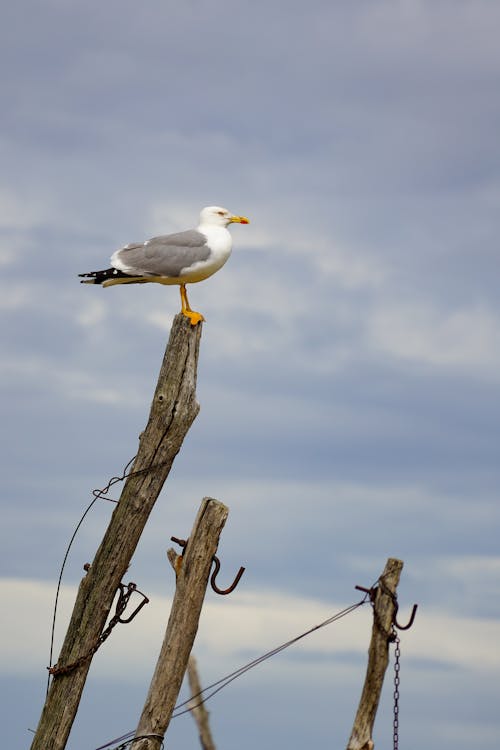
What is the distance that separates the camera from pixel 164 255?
934 cm

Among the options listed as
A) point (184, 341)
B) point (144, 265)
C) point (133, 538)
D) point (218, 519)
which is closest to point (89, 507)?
point (133, 538)

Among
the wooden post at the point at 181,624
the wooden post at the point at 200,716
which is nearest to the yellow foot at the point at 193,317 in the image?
the wooden post at the point at 181,624

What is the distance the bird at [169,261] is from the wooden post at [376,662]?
10.4ft

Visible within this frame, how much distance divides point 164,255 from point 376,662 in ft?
13.8

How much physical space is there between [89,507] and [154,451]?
778mm

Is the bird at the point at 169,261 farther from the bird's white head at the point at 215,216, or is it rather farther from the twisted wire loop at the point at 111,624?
the twisted wire loop at the point at 111,624

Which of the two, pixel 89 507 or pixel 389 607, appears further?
pixel 389 607

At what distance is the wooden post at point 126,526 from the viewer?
7.95 meters

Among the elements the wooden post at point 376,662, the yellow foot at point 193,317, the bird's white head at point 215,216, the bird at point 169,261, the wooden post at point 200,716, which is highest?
the bird's white head at point 215,216

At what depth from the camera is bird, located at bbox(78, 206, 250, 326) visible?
928 cm

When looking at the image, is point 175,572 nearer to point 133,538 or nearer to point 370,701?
point 133,538

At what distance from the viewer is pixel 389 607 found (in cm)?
895

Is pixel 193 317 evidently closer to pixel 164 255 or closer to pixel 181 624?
pixel 164 255

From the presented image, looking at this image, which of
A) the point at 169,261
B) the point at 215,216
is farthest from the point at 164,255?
the point at 215,216
